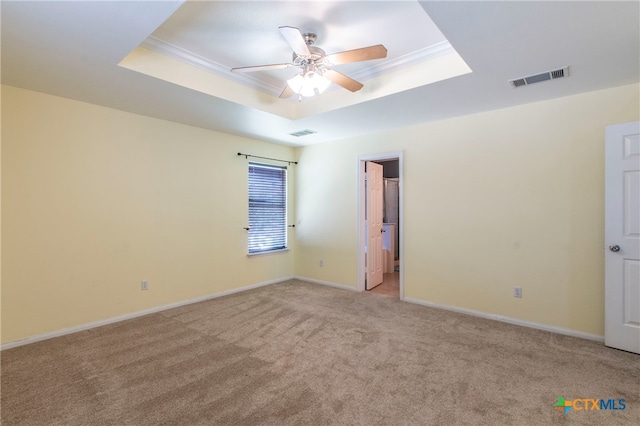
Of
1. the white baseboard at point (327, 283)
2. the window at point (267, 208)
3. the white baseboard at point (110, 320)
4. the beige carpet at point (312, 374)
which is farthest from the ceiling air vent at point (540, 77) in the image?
the white baseboard at point (110, 320)

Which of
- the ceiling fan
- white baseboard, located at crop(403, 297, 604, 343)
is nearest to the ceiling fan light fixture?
the ceiling fan

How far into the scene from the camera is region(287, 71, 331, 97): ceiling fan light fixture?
2527 millimetres

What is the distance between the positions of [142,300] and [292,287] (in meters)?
2.16

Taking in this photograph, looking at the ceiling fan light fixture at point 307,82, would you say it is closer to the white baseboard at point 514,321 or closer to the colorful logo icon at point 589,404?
the colorful logo icon at point 589,404

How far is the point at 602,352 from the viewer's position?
2.62m

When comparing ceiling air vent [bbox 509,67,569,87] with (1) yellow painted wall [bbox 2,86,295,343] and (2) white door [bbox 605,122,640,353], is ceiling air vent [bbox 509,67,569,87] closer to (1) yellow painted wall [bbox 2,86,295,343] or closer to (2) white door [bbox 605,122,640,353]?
(2) white door [bbox 605,122,640,353]

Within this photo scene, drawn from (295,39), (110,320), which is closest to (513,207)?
(295,39)

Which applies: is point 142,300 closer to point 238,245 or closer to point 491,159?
point 238,245

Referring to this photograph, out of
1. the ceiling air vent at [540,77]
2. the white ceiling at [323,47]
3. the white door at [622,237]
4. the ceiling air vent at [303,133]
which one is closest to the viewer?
the white ceiling at [323,47]

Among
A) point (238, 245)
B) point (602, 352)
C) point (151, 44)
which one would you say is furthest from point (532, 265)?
point (151, 44)

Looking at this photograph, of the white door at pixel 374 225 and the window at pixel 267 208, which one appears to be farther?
the window at pixel 267 208

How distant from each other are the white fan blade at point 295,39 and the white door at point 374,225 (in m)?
2.75

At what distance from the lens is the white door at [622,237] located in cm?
259

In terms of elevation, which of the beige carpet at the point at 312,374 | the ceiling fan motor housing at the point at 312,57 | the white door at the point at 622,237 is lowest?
the beige carpet at the point at 312,374
